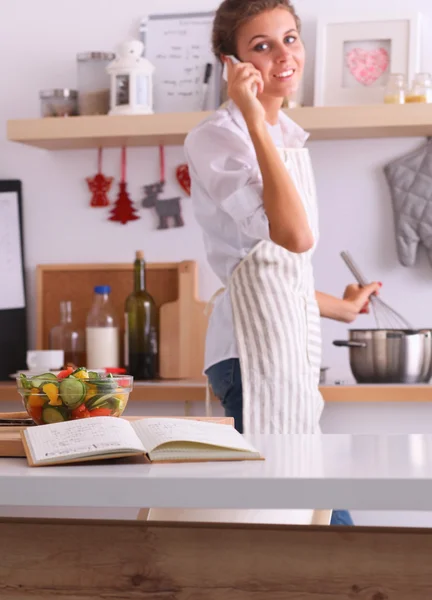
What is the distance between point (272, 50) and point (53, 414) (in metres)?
1.08

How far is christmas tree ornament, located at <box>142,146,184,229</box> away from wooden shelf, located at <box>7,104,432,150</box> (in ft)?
0.42

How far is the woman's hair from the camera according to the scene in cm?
203

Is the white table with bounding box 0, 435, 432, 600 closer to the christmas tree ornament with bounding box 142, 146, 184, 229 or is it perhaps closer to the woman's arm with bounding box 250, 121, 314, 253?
the woman's arm with bounding box 250, 121, 314, 253

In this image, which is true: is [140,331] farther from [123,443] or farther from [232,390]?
[123,443]

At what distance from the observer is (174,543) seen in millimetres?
1030

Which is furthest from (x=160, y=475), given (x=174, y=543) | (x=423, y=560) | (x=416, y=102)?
(x=416, y=102)

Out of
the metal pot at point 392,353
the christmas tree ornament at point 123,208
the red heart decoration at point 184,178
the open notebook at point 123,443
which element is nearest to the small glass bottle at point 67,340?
the christmas tree ornament at point 123,208

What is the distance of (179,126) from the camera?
2857 mm

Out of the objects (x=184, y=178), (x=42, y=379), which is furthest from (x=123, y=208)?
(x=42, y=379)

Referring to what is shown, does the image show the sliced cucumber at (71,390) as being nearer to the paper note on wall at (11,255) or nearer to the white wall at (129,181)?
the white wall at (129,181)

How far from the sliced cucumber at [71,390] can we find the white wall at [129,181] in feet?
6.08

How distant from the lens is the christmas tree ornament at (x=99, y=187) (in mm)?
3137

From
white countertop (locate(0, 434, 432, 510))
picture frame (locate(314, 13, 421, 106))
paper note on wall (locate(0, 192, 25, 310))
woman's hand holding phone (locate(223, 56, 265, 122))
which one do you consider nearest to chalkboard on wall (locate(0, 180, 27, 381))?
paper note on wall (locate(0, 192, 25, 310))

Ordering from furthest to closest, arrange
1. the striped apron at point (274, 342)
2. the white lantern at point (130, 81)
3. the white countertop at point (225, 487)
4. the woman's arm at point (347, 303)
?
the white lantern at point (130, 81) < the woman's arm at point (347, 303) < the striped apron at point (274, 342) < the white countertop at point (225, 487)
